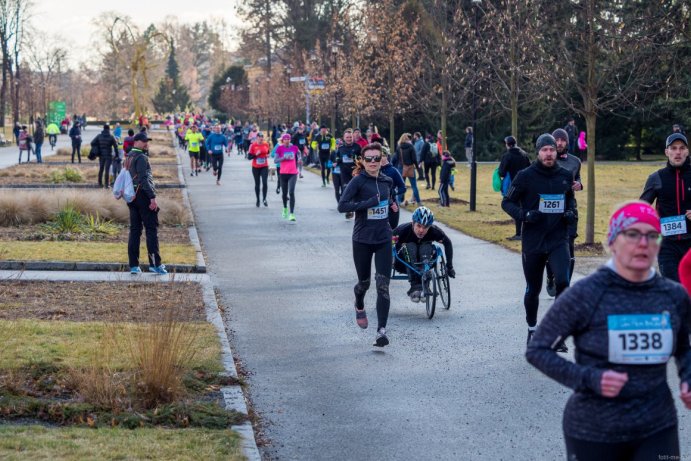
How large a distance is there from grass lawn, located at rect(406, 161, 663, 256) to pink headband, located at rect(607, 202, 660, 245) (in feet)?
45.7

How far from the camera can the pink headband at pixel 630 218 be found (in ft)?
14.4

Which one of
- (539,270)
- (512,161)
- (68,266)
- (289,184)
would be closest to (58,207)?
(289,184)

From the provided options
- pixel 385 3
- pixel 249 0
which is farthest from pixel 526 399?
pixel 249 0

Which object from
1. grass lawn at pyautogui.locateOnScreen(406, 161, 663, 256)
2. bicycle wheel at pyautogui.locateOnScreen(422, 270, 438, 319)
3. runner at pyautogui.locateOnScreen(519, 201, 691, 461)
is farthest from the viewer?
grass lawn at pyautogui.locateOnScreen(406, 161, 663, 256)

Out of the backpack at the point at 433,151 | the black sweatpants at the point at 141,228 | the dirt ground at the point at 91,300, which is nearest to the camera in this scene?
the dirt ground at the point at 91,300

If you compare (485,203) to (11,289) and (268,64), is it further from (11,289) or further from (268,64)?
(268,64)

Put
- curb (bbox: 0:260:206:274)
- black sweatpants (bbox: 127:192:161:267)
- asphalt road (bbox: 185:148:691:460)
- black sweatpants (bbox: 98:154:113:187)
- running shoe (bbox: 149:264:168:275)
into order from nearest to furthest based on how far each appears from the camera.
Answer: asphalt road (bbox: 185:148:691:460)
black sweatpants (bbox: 127:192:161:267)
running shoe (bbox: 149:264:168:275)
curb (bbox: 0:260:206:274)
black sweatpants (bbox: 98:154:113:187)

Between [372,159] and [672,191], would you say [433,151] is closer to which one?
[372,159]

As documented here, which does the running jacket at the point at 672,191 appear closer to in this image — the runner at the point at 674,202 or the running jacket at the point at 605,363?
the runner at the point at 674,202

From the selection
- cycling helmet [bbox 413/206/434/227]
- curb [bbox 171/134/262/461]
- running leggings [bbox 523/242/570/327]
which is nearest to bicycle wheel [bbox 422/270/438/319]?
cycling helmet [bbox 413/206/434/227]

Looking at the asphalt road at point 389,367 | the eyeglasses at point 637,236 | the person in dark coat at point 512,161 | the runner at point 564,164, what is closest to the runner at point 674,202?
the asphalt road at point 389,367

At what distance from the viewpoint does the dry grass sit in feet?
71.8

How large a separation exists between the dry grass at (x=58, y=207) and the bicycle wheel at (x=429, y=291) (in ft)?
36.4

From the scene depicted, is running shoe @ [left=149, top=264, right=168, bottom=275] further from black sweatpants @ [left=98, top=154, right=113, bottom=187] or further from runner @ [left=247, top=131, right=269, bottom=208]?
black sweatpants @ [left=98, top=154, right=113, bottom=187]
